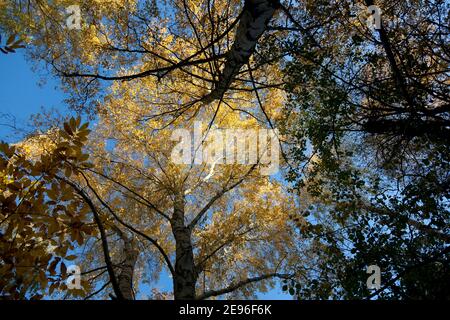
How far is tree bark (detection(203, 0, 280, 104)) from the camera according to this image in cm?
366

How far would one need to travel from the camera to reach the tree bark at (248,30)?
3662 millimetres

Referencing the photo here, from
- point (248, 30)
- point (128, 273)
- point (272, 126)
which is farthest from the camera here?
point (128, 273)

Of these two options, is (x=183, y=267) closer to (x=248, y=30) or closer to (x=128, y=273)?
(x=128, y=273)

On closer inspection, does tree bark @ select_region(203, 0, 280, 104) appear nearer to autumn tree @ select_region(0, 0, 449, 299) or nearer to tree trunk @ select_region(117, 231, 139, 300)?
autumn tree @ select_region(0, 0, 449, 299)

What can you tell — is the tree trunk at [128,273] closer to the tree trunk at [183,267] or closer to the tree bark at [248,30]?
the tree trunk at [183,267]

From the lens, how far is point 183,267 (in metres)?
5.67

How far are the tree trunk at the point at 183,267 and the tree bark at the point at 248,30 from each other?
2947 mm

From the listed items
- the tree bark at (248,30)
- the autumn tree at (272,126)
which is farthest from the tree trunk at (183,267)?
the tree bark at (248,30)

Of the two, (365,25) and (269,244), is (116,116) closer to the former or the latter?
(269,244)

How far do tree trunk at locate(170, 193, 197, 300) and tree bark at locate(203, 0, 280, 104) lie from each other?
116 inches

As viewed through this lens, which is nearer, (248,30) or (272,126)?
(248,30)

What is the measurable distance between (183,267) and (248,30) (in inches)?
154

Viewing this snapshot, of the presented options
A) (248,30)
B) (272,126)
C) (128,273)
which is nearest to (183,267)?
(128,273)
